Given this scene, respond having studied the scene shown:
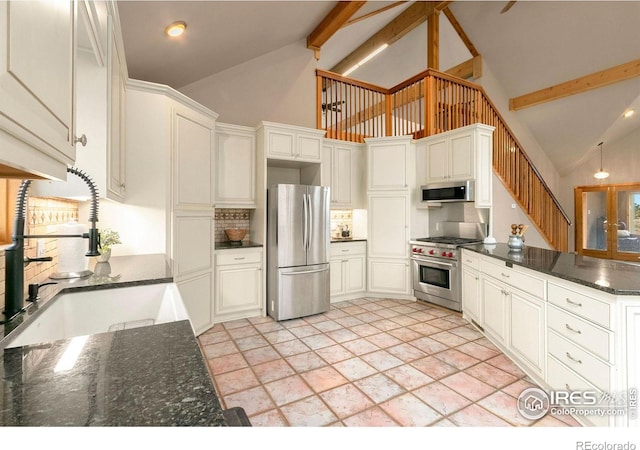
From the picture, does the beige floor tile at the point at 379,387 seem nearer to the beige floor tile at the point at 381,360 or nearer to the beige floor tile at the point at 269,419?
the beige floor tile at the point at 381,360

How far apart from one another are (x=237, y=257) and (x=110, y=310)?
2.07 meters

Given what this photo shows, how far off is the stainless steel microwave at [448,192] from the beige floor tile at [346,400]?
2.87 m

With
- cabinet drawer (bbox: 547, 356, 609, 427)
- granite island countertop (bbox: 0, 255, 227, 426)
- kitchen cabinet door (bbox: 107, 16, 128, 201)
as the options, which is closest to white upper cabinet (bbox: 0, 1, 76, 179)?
granite island countertop (bbox: 0, 255, 227, 426)

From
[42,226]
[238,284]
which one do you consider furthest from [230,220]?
[42,226]

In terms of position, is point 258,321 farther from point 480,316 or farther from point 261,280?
point 480,316

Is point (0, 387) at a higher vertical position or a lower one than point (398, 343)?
higher

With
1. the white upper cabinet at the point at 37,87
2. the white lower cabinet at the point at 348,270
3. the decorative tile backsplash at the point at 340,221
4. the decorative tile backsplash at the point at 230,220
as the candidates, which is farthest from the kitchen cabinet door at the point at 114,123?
the decorative tile backsplash at the point at 340,221

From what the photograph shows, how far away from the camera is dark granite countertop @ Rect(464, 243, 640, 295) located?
64.1 inches

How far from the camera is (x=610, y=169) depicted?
677 cm

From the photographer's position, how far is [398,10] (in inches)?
226

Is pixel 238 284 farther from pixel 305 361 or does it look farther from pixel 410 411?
pixel 410 411
